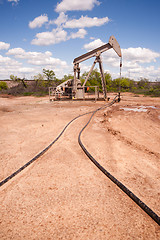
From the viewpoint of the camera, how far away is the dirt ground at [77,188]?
1.76 meters

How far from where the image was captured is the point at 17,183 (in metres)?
2.58

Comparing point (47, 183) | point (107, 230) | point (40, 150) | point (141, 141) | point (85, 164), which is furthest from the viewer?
point (141, 141)

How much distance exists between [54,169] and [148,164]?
2.03 m

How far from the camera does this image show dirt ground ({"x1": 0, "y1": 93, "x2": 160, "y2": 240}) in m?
1.76

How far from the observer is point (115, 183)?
102 inches

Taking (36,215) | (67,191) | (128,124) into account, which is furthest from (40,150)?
(128,124)

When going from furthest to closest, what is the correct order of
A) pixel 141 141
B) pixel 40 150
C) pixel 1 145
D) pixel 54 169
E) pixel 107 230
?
1. pixel 141 141
2. pixel 1 145
3. pixel 40 150
4. pixel 54 169
5. pixel 107 230

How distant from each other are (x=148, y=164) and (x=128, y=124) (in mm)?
2888

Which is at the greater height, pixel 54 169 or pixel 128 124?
pixel 128 124

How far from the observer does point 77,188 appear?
8.06 ft

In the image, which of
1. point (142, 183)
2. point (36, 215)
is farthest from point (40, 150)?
point (142, 183)

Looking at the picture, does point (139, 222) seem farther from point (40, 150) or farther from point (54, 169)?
point (40, 150)

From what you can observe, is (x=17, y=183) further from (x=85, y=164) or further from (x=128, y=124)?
(x=128, y=124)

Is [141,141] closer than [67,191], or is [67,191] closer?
[67,191]
